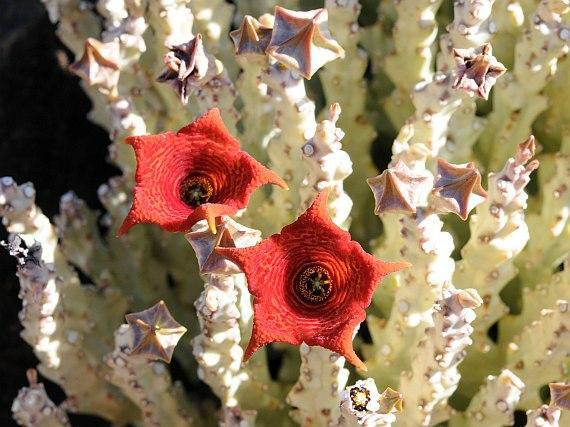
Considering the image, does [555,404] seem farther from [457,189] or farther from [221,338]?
[221,338]

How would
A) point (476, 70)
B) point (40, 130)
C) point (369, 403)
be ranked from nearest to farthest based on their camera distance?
1. point (369, 403)
2. point (476, 70)
3. point (40, 130)

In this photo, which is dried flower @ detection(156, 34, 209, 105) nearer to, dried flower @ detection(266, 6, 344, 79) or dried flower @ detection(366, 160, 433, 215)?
dried flower @ detection(266, 6, 344, 79)

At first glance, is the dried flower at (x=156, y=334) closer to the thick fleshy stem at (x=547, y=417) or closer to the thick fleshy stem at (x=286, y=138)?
the thick fleshy stem at (x=286, y=138)

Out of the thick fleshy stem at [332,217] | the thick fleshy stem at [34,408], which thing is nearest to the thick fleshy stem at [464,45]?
the thick fleshy stem at [332,217]

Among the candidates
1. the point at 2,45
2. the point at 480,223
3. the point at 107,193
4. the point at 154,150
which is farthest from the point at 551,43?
the point at 2,45

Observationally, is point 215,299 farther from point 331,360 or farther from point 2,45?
point 2,45

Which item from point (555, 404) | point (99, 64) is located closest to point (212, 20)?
point (99, 64)
